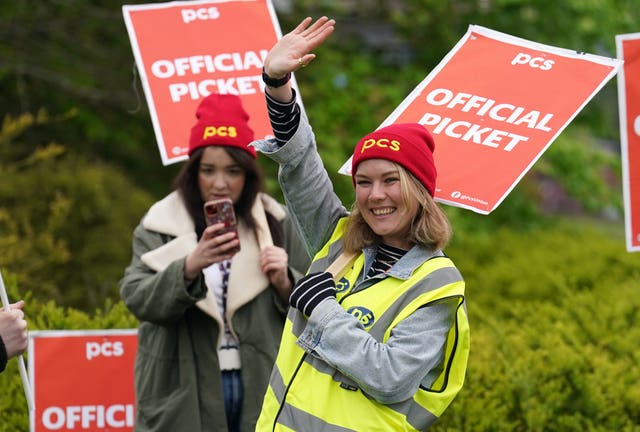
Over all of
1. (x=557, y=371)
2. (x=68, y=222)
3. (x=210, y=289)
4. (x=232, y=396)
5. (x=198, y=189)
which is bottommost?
(x=68, y=222)

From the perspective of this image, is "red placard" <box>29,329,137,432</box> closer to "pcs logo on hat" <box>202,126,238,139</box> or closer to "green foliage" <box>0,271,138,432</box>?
"green foliage" <box>0,271,138,432</box>

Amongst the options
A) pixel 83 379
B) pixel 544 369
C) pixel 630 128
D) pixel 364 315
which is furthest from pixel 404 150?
pixel 83 379

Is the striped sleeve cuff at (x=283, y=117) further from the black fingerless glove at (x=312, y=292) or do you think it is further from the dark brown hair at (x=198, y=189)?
the dark brown hair at (x=198, y=189)

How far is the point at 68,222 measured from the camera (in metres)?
8.77

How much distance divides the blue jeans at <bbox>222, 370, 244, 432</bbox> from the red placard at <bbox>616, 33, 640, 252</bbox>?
166 centimetres

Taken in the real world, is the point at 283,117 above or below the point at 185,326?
above

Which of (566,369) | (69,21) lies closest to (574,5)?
(69,21)

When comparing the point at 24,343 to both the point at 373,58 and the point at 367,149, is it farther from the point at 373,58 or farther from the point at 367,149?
the point at 373,58

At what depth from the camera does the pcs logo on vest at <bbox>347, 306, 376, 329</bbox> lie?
10.8ft

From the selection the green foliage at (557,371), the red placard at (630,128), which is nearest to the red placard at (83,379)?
the green foliage at (557,371)

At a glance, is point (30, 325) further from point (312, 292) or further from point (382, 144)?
Result: point (382, 144)

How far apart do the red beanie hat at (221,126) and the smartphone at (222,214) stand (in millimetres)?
379

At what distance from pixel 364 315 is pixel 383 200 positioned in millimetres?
365

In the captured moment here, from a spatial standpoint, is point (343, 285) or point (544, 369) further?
point (544, 369)
